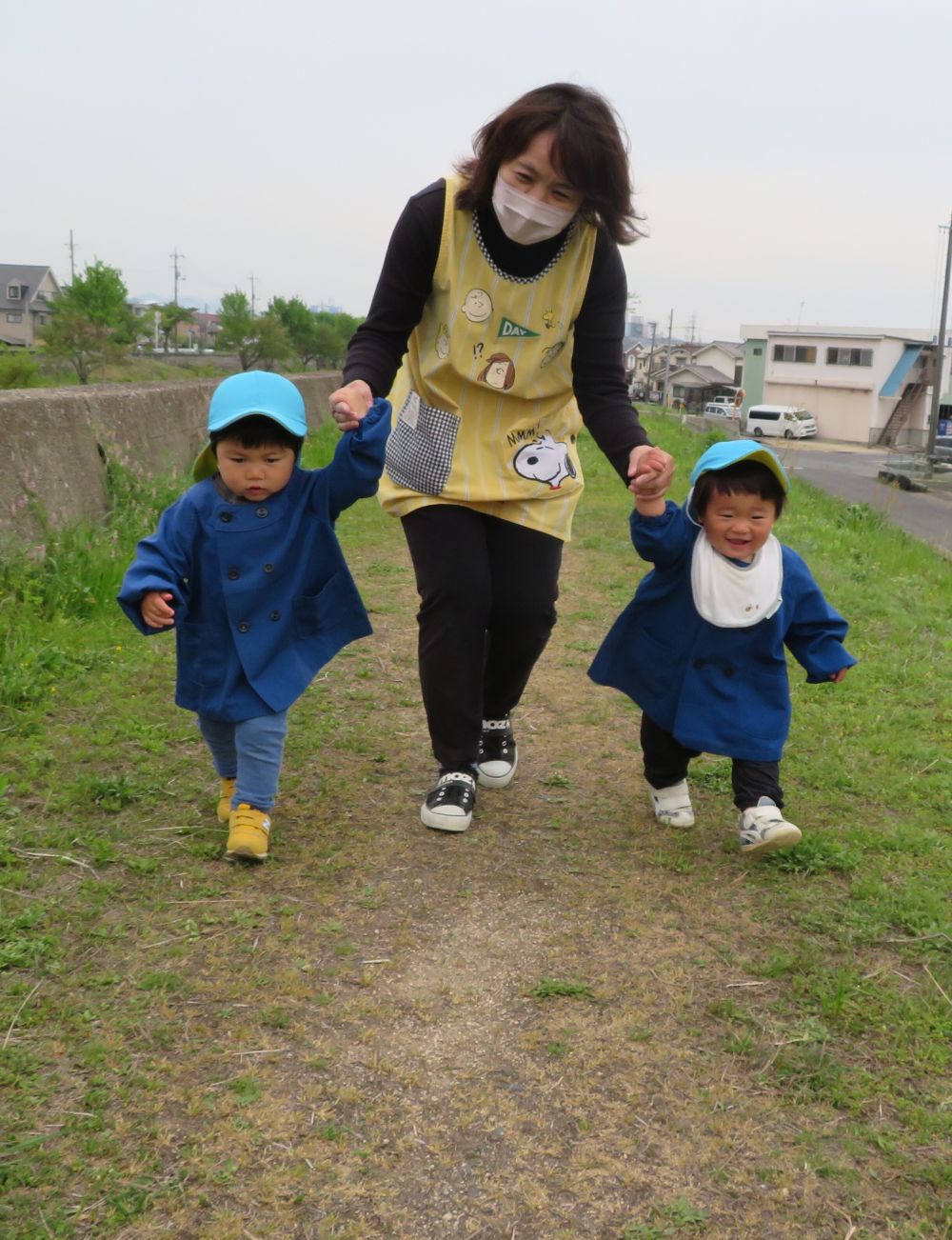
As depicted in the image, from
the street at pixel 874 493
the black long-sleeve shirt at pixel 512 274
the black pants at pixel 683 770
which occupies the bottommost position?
the street at pixel 874 493

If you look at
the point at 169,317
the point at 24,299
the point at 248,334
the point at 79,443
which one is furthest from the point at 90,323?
→ the point at 79,443

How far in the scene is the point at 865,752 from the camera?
4086 millimetres

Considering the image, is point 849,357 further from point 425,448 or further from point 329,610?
point 329,610

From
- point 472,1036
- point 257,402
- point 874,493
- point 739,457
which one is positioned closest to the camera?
point 472,1036

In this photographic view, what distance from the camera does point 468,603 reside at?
3.14m

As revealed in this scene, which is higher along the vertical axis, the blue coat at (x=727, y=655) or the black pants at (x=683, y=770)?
the blue coat at (x=727, y=655)

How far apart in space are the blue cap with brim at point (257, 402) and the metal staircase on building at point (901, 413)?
6337cm

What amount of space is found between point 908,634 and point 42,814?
14.4 feet

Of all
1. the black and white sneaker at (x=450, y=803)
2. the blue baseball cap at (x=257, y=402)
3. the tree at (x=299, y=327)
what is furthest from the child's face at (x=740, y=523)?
the tree at (x=299, y=327)

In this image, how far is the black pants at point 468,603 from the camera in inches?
124

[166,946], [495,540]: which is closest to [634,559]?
[495,540]

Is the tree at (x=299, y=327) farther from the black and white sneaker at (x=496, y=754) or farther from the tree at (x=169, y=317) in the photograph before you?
the black and white sneaker at (x=496, y=754)

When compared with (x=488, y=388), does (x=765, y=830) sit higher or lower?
lower

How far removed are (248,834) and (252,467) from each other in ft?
2.92
